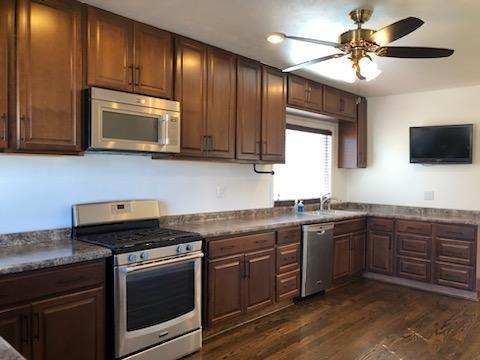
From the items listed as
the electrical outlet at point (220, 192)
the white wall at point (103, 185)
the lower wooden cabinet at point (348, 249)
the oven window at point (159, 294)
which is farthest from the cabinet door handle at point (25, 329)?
the lower wooden cabinet at point (348, 249)

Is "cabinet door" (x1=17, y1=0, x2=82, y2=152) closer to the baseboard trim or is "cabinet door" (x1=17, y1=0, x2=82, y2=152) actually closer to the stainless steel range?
the stainless steel range

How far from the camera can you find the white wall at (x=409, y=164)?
4730mm

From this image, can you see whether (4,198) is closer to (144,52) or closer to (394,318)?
(144,52)

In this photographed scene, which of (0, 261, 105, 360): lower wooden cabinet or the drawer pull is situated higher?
the drawer pull

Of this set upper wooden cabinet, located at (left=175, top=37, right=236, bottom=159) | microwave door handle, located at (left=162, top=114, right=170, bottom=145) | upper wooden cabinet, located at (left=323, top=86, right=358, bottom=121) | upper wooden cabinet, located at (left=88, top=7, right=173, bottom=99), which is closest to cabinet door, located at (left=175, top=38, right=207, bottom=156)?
upper wooden cabinet, located at (left=175, top=37, right=236, bottom=159)

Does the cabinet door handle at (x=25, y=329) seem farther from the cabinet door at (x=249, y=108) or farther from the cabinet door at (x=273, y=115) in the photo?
the cabinet door at (x=273, y=115)

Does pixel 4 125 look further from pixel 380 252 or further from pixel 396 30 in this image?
pixel 380 252

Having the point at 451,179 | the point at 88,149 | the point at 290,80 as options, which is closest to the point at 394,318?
the point at 451,179

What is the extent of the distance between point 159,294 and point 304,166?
2945mm

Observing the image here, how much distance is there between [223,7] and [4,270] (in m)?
2.00

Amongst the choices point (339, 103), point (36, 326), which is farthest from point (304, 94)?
point (36, 326)

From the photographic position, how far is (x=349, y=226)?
470 cm

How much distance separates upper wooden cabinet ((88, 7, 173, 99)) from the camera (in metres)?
2.61

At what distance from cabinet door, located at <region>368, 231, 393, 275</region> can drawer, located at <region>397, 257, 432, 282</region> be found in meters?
0.13
